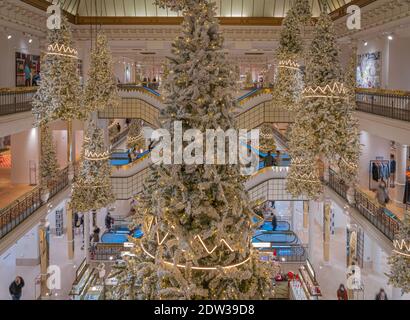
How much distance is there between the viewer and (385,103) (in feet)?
52.9

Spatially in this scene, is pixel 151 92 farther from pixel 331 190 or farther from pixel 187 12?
pixel 187 12

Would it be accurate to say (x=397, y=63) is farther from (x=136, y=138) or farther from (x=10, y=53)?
(x=136, y=138)

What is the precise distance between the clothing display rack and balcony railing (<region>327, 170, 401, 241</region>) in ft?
9.35

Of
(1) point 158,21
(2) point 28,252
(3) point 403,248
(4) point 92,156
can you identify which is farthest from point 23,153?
(3) point 403,248

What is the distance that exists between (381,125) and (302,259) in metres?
7.25

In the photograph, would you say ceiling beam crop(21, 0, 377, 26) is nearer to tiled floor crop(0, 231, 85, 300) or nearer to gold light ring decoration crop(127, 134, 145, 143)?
gold light ring decoration crop(127, 134, 145, 143)

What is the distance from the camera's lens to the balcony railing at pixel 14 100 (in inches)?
612

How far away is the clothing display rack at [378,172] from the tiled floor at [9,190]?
552 inches

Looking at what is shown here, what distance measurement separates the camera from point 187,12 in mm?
6305

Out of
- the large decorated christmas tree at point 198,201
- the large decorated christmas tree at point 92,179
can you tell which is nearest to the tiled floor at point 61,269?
the large decorated christmas tree at point 92,179

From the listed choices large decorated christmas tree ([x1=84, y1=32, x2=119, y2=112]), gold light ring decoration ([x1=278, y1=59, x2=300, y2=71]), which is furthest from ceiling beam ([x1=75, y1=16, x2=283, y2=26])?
gold light ring decoration ([x1=278, y1=59, x2=300, y2=71])

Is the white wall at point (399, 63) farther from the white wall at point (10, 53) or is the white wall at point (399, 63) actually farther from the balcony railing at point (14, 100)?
the white wall at point (10, 53)
